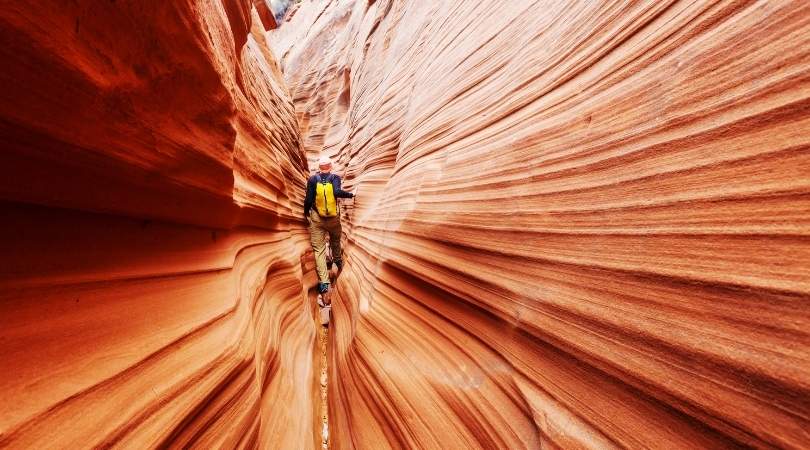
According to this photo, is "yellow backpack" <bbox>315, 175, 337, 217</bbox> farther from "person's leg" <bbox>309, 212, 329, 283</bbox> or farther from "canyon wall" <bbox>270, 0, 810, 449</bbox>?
"canyon wall" <bbox>270, 0, 810, 449</bbox>

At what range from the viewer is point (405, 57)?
3.41 m

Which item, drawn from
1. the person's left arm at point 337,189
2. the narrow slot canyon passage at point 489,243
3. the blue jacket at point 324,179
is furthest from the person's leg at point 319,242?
the narrow slot canyon passage at point 489,243

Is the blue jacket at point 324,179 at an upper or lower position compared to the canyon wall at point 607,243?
upper

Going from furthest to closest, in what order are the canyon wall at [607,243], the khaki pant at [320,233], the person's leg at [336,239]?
the person's leg at [336,239], the khaki pant at [320,233], the canyon wall at [607,243]

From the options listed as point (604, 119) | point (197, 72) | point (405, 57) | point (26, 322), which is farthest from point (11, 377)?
point (405, 57)

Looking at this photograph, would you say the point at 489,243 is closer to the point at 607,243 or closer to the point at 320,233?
the point at 607,243

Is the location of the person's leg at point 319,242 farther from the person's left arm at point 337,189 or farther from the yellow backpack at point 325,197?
the person's left arm at point 337,189

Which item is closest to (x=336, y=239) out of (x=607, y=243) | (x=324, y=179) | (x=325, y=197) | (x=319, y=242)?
(x=319, y=242)

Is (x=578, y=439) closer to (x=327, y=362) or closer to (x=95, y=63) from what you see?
(x=95, y=63)

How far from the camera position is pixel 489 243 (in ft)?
4.14

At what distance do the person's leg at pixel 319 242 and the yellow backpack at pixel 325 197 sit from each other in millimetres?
194

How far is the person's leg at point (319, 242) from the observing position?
175 inches

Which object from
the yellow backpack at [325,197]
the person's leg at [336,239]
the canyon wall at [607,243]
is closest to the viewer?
the canyon wall at [607,243]

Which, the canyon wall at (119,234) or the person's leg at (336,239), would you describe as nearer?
the canyon wall at (119,234)
